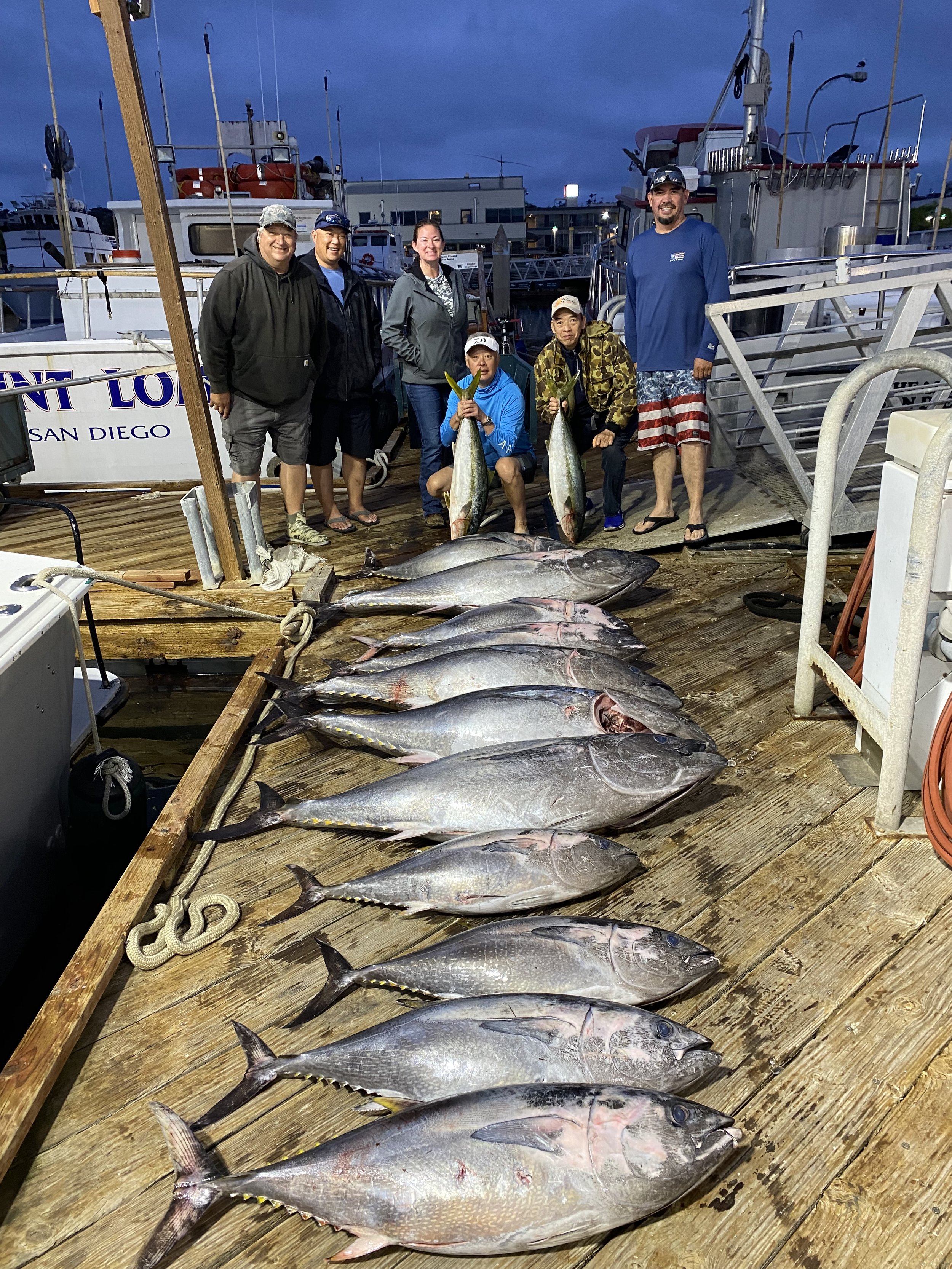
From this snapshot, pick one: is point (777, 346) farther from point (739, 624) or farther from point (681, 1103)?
point (681, 1103)

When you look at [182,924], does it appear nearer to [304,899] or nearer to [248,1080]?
[304,899]

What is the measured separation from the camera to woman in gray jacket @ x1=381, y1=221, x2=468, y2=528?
5941 mm

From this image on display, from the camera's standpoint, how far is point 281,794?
11.0ft

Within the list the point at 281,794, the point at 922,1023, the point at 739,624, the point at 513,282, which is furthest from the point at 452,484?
the point at 513,282

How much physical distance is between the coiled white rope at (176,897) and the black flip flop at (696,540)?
2654mm

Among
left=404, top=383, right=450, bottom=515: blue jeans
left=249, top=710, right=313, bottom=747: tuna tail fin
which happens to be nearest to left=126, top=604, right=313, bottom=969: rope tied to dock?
left=249, top=710, right=313, bottom=747: tuna tail fin

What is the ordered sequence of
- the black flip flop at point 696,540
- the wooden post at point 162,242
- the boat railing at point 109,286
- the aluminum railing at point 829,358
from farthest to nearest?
the boat railing at point 109,286 → the black flip flop at point 696,540 → the aluminum railing at point 829,358 → the wooden post at point 162,242

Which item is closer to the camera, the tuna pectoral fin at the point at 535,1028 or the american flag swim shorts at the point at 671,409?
the tuna pectoral fin at the point at 535,1028

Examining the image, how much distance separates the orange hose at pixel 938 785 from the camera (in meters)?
2.53

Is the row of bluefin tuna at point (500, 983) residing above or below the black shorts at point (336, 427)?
below

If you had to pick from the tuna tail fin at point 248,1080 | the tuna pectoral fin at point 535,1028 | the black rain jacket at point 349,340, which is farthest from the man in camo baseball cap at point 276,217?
the tuna pectoral fin at point 535,1028

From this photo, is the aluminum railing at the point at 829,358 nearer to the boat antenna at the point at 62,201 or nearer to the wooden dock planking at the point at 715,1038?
the wooden dock planking at the point at 715,1038

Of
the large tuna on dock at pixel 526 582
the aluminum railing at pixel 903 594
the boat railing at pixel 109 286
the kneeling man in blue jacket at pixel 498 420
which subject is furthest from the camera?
the boat railing at pixel 109 286

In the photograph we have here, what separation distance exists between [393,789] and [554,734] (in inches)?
24.3
